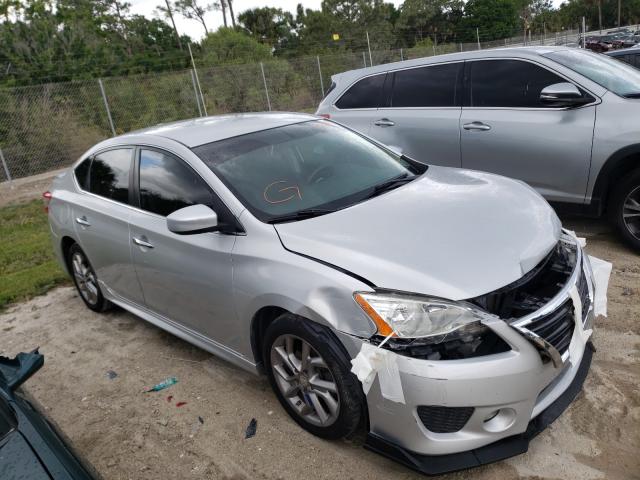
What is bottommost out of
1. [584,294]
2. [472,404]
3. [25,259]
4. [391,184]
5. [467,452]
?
[25,259]

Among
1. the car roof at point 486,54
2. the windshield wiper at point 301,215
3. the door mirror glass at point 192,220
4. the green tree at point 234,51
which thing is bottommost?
the windshield wiper at point 301,215

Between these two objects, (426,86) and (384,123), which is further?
(384,123)

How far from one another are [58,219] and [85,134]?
10327 millimetres

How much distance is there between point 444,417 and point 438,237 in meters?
0.83

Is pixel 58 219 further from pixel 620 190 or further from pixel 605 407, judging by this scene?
pixel 620 190

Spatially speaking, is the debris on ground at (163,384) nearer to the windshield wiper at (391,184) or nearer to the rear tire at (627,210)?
the windshield wiper at (391,184)

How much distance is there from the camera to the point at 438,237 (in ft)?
8.59

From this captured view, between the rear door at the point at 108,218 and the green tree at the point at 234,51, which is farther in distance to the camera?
the green tree at the point at 234,51

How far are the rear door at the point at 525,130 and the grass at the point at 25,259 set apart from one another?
4.66 metres

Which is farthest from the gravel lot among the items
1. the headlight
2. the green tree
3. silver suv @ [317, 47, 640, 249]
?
the green tree

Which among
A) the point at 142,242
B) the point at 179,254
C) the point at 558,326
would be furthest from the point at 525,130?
the point at 142,242

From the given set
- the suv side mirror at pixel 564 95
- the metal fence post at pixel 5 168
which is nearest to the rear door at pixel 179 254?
the suv side mirror at pixel 564 95

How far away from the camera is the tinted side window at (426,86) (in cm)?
557

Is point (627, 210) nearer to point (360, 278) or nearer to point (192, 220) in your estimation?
point (360, 278)
